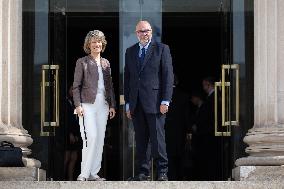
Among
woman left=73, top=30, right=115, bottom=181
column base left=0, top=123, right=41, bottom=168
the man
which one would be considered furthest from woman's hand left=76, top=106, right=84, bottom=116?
column base left=0, top=123, right=41, bottom=168

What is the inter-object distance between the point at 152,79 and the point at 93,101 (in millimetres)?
763

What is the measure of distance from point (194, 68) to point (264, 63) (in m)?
6.14

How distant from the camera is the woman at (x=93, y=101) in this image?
46.2 feet

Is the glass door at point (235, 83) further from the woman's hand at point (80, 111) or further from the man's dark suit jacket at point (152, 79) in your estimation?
the woman's hand at point (80, 111)

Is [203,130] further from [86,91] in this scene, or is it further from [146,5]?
[86,91]

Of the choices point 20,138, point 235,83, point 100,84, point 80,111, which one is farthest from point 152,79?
point 235,83

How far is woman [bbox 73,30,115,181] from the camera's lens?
14.1 metres

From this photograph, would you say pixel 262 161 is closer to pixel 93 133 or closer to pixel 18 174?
pixel 93 133

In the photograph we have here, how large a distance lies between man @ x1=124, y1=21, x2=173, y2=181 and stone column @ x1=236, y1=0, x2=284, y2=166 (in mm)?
1331

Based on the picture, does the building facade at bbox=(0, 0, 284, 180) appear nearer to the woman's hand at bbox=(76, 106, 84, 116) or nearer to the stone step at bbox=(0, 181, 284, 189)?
the woman's hand at bbox=(76, 106, 84, 116)

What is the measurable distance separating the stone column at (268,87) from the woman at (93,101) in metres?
1.87

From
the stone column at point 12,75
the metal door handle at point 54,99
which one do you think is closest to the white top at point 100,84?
the stone column at point 12,75

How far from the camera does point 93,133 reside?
554 inches

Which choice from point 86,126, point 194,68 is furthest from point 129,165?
point 194,68
